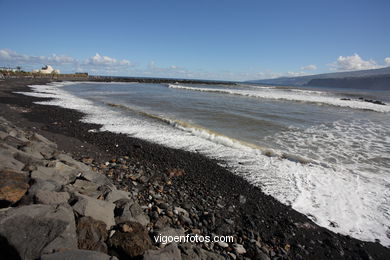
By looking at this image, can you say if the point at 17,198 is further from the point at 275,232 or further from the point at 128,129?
the point at 128,129

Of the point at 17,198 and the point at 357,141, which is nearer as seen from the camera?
the point at 17,198

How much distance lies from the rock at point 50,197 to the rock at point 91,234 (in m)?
0.60

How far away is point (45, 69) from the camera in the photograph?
7475 cm

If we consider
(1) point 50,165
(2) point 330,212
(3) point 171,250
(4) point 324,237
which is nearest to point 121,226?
(3) point 171,250

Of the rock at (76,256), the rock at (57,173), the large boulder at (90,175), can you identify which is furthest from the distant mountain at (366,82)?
the rock at (76,256)

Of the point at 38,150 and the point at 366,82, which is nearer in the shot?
the point at 38,150

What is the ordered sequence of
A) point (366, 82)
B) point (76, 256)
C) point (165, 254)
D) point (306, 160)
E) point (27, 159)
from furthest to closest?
1. point (366, 82)
2. point (306, 160)
3. point (27, 159)
4. point (165, 254)
5. point (76, 256)

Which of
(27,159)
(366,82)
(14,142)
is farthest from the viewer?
(366,82)

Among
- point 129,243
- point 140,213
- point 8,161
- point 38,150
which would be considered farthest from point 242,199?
point 38,150

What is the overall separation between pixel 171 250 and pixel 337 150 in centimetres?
850

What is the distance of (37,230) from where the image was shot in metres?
2.57

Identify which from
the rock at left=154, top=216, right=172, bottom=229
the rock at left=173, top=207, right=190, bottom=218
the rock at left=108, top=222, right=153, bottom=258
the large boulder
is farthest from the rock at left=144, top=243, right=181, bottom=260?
the large boulder

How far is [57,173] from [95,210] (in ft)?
5.84

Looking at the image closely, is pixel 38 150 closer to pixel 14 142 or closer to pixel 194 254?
pixel 14 142
